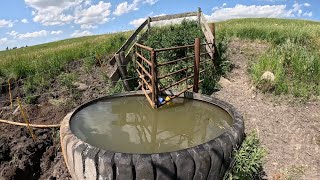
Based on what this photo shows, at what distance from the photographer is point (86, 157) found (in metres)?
3.60

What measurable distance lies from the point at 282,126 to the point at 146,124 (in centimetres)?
312

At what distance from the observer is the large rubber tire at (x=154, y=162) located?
133 inches

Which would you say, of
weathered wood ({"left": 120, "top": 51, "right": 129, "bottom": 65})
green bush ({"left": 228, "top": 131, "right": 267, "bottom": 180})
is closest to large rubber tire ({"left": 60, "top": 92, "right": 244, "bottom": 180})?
green bush ({"left": 228, "top": 131, "right": 267, "bottom": 180})

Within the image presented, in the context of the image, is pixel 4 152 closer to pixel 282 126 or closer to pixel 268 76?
pixel 282 126

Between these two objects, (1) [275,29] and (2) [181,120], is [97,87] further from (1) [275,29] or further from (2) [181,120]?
(1) [275,29]

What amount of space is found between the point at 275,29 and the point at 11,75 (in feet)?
32.5

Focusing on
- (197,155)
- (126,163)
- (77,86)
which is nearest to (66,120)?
(126,163)

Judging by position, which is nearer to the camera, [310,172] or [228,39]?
[310,172]

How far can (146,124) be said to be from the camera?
5.09m

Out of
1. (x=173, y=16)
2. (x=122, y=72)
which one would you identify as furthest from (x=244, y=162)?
(x=173, y=16)

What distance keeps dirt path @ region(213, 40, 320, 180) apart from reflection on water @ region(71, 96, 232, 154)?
1432 mm

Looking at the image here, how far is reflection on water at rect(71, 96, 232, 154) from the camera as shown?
428 cm

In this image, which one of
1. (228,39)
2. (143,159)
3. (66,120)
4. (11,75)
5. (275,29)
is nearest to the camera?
(143,159)

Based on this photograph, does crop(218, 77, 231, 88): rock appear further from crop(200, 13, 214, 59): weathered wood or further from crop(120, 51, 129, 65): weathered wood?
crop(120, 51, 129, 65): weathered wood
